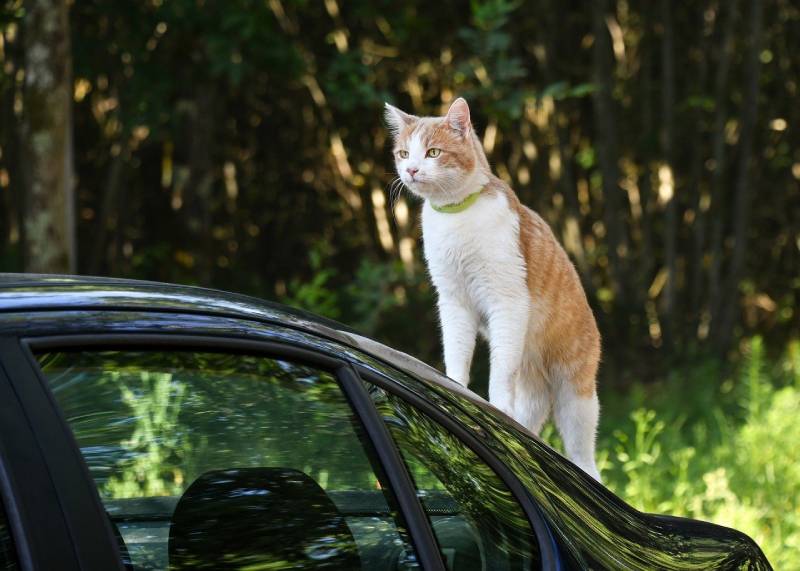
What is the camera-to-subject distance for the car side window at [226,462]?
6.11 feet

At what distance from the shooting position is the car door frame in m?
1.69

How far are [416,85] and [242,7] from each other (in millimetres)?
3975

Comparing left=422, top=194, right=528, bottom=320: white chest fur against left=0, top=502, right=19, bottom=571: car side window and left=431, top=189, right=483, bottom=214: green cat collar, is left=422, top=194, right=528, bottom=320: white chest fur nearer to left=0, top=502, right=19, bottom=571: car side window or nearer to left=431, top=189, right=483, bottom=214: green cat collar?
left=431, top=189, right=483, bottom=214: green cat collar

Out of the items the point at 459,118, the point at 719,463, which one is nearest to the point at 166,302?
the point at 459,118

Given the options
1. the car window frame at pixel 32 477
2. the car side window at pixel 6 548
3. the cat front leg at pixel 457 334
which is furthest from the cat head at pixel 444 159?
the car side window at pixel 6 548

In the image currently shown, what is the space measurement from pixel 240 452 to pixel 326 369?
22cm

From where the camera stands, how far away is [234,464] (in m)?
2.00

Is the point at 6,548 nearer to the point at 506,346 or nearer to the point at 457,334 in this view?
the point at 506,346

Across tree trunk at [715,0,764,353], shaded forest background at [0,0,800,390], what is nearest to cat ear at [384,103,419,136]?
shaded forest background at [0,0,800,390]

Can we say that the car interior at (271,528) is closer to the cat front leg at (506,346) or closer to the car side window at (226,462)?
the car side window at (226,462)

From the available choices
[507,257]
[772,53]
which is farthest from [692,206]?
[507,257]

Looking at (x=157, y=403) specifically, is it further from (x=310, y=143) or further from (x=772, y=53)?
(x=772, y=53)

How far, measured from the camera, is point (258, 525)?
1933 millimetres

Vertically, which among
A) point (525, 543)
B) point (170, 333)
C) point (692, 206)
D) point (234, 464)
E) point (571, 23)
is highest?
point (571, 23)
